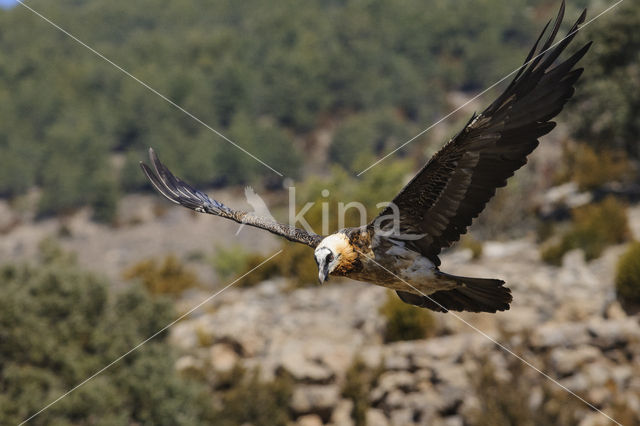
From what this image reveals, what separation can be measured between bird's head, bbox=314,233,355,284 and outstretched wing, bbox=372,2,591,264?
472 mm

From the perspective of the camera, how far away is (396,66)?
78.8 m

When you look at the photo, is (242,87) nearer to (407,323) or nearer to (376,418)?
(407,323)

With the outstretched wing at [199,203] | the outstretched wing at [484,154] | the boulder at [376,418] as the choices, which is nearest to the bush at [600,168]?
the boulder at [376,418]

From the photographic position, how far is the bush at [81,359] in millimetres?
14078

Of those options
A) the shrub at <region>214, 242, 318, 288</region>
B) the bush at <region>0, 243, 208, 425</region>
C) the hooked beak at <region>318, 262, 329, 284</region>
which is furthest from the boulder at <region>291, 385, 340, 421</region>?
the hooked beak at <region>318, 262, 329, 284</region>

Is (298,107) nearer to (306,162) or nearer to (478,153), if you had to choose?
(306,162)

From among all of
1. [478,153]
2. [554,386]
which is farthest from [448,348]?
[478,153]

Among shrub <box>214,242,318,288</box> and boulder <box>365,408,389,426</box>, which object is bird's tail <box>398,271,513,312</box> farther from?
shrub <box>214,242,318,288</box>

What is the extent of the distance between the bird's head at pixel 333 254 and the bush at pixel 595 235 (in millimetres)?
12696

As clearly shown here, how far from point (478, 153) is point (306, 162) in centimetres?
6572

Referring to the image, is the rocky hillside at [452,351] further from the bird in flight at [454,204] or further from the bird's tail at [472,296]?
the bird in flight at [454,204]

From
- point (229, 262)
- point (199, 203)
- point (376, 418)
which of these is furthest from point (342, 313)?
point (229, 262)

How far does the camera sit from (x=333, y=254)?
6391mm

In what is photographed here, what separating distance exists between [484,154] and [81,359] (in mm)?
12221
